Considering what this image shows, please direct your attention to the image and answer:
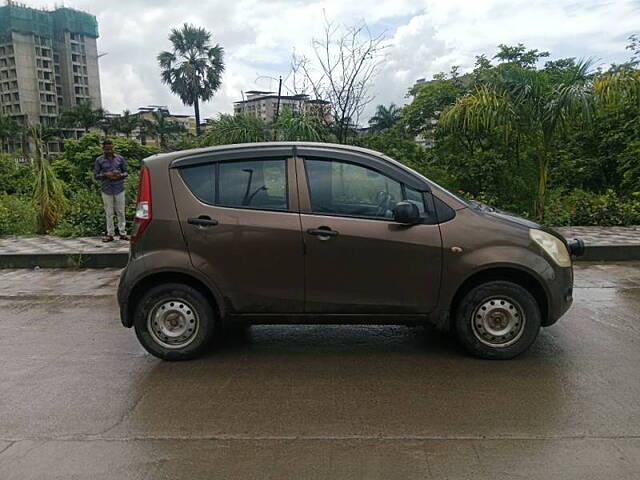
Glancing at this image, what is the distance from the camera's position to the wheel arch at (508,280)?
4.36 meters

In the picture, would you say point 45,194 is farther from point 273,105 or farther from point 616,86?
point 616,86

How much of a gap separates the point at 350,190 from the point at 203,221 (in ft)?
3.99

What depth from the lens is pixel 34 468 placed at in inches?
117

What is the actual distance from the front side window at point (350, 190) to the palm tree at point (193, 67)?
46.5 m

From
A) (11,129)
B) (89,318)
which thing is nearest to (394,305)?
(89,318)

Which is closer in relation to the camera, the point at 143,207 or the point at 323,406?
the point at 323,406

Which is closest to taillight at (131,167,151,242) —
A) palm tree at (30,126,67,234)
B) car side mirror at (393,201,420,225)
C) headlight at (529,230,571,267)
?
car side mirror at (393,201,420,225)

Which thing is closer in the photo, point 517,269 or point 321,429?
point 321,429

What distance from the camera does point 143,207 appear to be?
14.6ft

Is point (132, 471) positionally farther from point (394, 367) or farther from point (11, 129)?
point (11, 129)

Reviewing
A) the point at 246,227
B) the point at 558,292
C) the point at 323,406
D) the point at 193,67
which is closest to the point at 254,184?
the point at 246,227

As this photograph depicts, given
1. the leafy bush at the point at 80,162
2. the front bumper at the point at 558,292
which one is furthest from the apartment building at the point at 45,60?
the front bumper at the point at 558,292

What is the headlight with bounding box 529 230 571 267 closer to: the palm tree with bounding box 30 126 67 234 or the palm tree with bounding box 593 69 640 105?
the palm tree with bounding box 593 69 640 105

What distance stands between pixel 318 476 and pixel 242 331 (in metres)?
2.60
